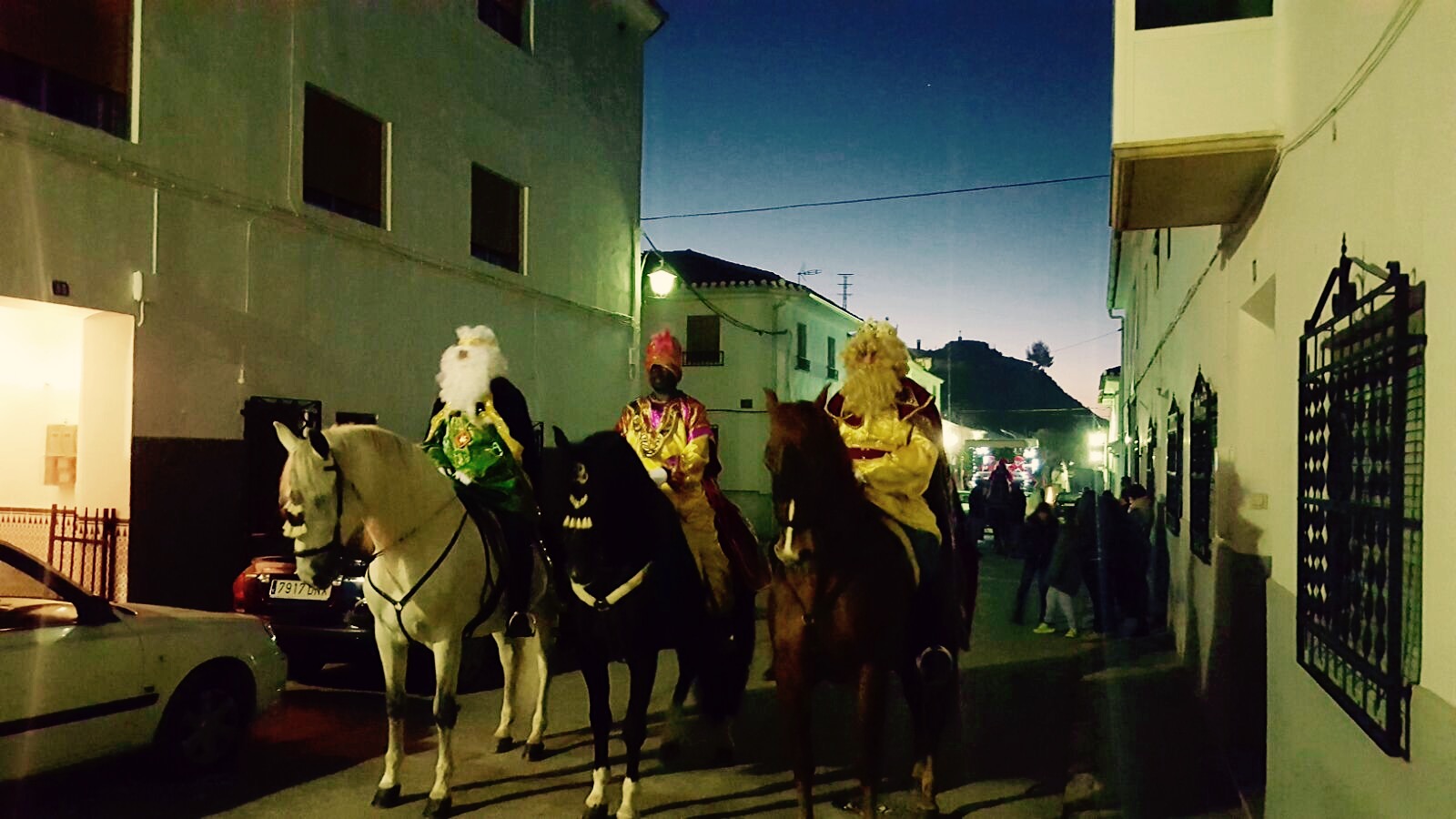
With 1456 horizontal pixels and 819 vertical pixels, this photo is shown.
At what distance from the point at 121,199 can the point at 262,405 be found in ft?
7.67

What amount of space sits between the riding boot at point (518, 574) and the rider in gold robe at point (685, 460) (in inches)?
37.2

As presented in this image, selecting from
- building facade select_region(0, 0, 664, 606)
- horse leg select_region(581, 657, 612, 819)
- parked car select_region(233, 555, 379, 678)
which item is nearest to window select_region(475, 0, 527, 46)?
building facade select_region(0, 0, 664, 606)

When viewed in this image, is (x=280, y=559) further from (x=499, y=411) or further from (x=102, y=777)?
(x=499, y=411)

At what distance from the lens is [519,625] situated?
6156mm

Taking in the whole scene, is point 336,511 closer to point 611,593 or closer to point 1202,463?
point 611,593

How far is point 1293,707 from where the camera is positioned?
14.8ft

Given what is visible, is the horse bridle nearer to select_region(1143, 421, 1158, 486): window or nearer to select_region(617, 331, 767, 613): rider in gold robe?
select_region(617, 331, 767, 613): rider in gold robe

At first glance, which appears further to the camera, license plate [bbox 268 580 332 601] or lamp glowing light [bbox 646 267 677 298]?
lamp glowing light [bbox 646 267 677 298]

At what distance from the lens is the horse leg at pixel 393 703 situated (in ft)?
17.3

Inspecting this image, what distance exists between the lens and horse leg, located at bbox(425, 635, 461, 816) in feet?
17.0

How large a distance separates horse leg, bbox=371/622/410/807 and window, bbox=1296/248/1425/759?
14.8ft

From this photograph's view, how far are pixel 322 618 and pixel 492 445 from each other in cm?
247

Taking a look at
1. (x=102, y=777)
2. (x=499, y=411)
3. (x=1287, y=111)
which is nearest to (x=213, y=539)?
(x=102, y=777)

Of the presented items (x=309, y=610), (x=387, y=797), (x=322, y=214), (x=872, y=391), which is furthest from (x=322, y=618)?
(x=322, y=214)
